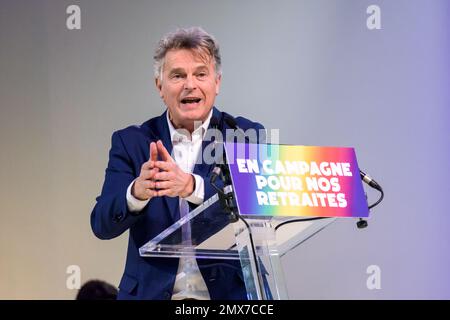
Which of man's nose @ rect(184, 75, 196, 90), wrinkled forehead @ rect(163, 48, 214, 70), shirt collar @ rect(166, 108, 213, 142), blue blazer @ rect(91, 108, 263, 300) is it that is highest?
wrinkled forehead @ rect(163, 48, 214, 70)

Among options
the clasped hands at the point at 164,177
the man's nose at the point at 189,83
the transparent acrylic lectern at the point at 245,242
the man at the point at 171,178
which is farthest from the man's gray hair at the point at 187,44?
the transparent acrylic lectern at the point at 245,242

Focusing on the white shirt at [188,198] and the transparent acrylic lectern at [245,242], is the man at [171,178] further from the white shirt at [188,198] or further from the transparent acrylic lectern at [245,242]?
the transparent acrylic lectern at [245,242]

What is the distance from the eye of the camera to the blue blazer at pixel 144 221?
3.30 meters

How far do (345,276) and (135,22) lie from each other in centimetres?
154

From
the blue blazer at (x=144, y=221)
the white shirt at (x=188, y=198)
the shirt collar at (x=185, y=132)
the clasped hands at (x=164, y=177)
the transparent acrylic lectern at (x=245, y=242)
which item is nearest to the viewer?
the transparent acrylic lectern at (x=245, y=242)

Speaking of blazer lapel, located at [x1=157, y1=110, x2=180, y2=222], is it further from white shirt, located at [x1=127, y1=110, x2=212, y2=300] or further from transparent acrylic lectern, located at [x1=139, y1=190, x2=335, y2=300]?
transparent acrylic lectern, located at [x1=139, y1=190, x2=335, y2=300]

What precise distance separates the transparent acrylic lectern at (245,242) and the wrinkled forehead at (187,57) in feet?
3.63

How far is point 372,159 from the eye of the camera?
4.10 meters

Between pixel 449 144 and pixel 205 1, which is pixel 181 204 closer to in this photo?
pixel 205 1

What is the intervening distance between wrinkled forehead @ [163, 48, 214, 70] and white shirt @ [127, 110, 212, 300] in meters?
0.24

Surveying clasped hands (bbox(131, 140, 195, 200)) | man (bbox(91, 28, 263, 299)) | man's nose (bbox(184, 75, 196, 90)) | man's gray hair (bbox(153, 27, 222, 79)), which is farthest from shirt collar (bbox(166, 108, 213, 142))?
clasped hands (bbox(131, 140, 195, 200))

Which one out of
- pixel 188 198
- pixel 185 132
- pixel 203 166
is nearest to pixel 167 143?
pixel 185 132

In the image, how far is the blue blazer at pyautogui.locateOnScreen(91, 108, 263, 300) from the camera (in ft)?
10.8

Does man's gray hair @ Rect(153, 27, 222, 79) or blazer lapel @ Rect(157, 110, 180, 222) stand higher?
man's gray hair @ Rect(153, 27, 222, 79)
